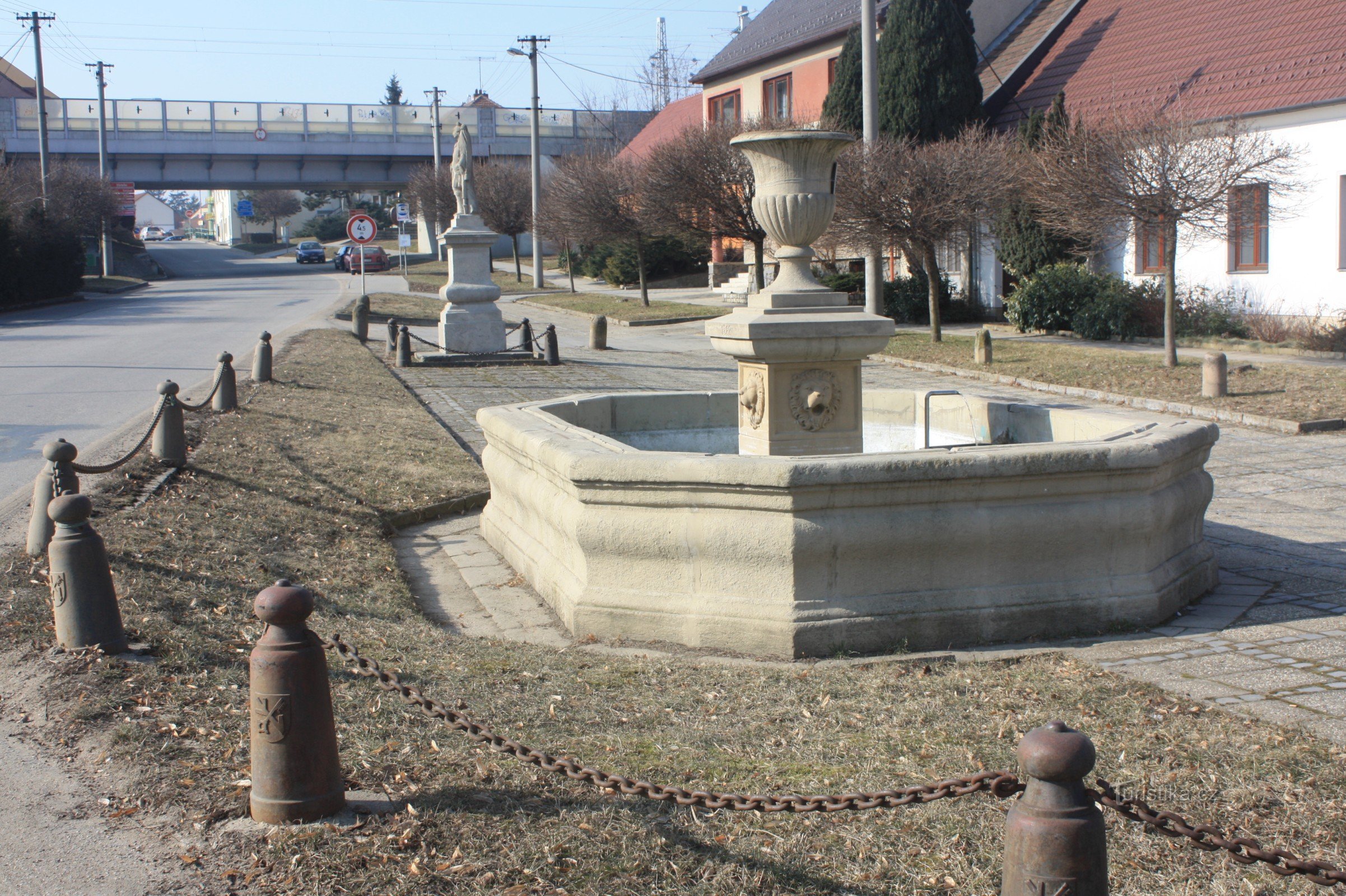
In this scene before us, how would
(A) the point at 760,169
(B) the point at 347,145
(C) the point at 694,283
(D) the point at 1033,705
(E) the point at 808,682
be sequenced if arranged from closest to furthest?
1. (D) the point at 1033,705
2. (E) the point at 808,682
3. (A) the point at 760,169
4. (C) the point at 694,283
5. (B) the point at 347,145

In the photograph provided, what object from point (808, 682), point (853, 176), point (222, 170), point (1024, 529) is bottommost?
point (808, 682)

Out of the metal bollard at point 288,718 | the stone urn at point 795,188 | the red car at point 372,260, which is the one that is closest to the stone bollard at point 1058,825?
the metal bollard at point 288,718

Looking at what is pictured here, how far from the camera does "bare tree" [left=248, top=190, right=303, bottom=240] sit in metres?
117

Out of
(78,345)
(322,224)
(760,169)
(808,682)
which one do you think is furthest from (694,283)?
(322,224)

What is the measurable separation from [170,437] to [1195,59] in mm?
21543

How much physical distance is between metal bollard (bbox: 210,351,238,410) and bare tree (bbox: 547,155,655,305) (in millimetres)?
22491

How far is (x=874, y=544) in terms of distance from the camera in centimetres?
555

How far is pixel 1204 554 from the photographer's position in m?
6.59

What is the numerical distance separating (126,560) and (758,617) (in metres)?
3.56

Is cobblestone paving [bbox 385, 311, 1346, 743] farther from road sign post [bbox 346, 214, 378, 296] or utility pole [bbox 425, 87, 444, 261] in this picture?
utility pole [bbox 425, 87, 444, 261]

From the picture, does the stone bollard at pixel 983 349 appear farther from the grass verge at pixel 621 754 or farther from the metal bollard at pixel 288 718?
the metal bollard at pixel 288 718

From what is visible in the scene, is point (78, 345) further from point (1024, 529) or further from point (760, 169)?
point (1024, 529)

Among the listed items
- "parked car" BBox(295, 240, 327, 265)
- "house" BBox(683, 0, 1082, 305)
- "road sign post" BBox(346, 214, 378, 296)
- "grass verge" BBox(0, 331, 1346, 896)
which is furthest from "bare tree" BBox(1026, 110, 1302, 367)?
"parked car" BBox(295, 240, 327, 265)

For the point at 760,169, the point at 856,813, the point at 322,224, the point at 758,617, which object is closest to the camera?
the point at 856,813
